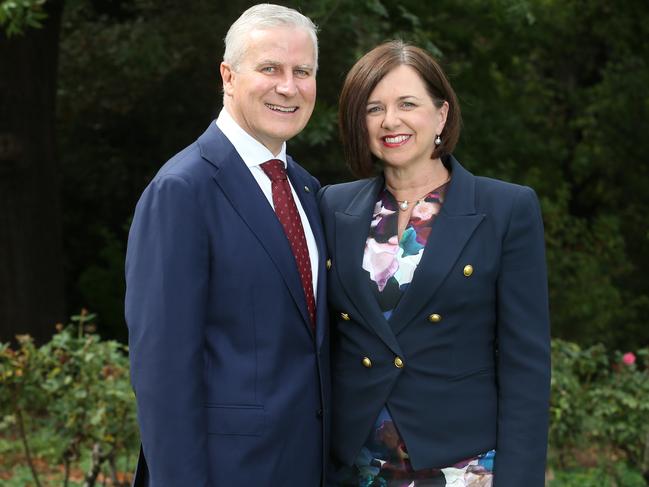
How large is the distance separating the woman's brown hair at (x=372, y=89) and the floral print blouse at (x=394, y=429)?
0.25 m

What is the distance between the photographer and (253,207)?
10.1ft

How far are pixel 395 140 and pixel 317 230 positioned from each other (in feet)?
1.27

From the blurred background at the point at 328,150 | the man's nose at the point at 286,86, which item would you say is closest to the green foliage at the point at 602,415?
the blurred background at the point at 328,150

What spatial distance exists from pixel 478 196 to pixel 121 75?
1046cm

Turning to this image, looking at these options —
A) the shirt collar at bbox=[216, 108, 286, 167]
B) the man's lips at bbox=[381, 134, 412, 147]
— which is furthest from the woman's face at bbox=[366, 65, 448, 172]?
the shirt collar at bbox=[216, 108, 286, 167]

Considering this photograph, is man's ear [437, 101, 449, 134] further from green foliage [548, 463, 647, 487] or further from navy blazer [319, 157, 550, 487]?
green foliage [548, 463, 647, 487]

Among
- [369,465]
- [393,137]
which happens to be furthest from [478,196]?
[369,465]

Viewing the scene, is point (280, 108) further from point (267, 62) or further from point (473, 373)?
point (473, 373)

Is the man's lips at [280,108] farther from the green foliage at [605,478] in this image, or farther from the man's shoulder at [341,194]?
the green foliage at [605,478]

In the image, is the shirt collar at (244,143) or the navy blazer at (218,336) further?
the shirt collar at (244,143)

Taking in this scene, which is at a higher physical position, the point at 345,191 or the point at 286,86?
the point at 286,86

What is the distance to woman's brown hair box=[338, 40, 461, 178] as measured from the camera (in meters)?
3.33

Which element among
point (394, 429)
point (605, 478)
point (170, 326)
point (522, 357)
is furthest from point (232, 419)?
point (605, 478)

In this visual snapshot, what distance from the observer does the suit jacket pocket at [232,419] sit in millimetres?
2971
